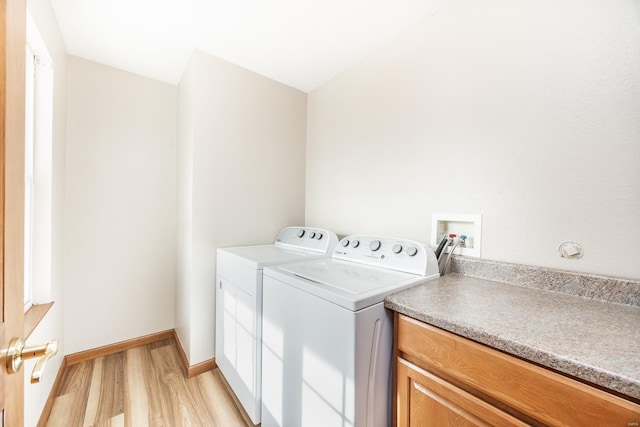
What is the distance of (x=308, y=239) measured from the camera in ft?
6.31

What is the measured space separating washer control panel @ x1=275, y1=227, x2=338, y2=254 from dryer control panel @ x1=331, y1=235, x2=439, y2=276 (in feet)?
0.37

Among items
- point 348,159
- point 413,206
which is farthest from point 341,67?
point 413,206

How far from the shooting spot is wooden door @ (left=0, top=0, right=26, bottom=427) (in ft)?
1.57

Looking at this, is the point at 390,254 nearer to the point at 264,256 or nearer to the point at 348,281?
the point at 348,281

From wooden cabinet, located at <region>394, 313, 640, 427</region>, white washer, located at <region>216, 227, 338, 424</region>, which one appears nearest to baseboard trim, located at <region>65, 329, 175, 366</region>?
white washer, located at <region>216, 227, 338, 424</region>

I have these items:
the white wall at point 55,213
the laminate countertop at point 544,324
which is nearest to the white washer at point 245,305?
the laminate countertop at point 544,324

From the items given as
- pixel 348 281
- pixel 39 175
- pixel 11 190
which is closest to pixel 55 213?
pixel 39 175

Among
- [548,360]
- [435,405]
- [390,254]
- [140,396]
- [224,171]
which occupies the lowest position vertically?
[140,396]

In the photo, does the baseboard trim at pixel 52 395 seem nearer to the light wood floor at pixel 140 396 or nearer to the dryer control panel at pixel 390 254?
the light wood floor at pixel 140 396

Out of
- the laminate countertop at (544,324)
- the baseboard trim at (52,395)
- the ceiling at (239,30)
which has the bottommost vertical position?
the baseboard trim at (52,395)

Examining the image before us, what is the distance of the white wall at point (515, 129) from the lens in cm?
97

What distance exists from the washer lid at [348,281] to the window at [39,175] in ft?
4.25

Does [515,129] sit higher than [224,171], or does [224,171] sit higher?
[515,129]

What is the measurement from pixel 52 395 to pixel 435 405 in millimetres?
2119
